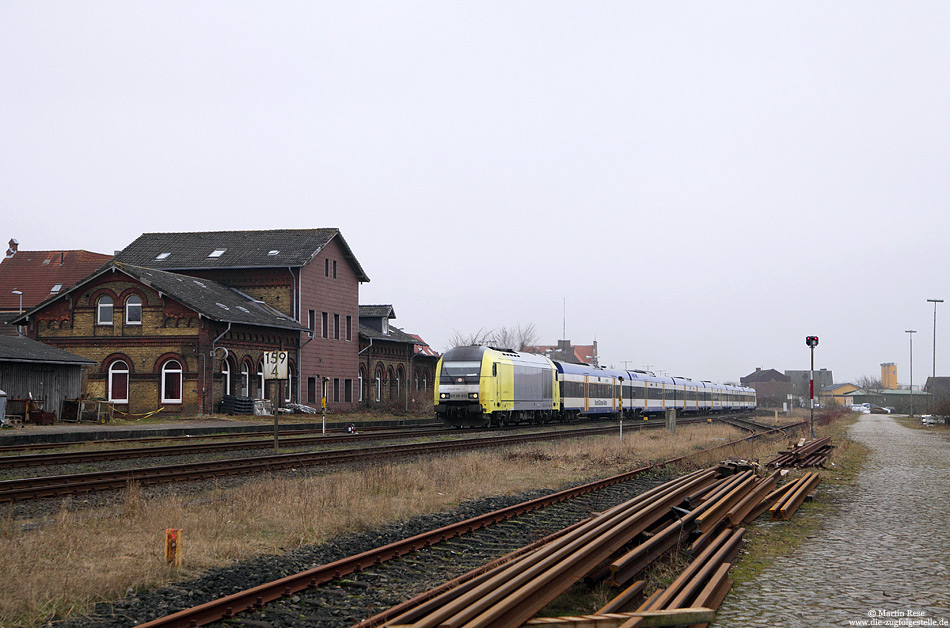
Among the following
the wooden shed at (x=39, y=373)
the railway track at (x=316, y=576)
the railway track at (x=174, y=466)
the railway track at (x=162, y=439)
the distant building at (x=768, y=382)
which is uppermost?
the wooden shed at (x=39, y=373)

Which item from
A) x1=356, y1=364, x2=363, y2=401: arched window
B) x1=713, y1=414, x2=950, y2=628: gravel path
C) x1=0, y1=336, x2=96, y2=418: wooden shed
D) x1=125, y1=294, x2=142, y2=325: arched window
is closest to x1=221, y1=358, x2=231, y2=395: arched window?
x1=125, y1=294, x2=142, y2=325: arched window

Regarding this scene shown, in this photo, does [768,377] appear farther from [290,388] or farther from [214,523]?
[214,523]

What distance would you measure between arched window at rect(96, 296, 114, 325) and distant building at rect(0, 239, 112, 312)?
19.5m

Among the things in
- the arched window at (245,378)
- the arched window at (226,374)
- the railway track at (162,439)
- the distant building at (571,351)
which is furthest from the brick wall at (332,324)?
the distant building at (571,351)

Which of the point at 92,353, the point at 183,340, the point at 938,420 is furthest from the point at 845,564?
the point at 938,420

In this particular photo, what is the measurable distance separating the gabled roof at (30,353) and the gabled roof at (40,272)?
2669 centimetres

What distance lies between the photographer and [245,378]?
3947cm

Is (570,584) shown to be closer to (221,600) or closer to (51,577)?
(221,600)

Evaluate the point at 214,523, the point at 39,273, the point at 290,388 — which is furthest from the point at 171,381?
the point at 214,523

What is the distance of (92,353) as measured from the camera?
38312 mm

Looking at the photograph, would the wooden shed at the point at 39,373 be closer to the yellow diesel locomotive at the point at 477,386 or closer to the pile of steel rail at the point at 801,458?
the yellow diesel locomotive at the point at 477,386

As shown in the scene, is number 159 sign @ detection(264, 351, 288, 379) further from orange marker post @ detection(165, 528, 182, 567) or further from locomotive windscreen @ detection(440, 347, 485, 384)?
locomotive windscreen @ detection(440, 347, 485, 384)

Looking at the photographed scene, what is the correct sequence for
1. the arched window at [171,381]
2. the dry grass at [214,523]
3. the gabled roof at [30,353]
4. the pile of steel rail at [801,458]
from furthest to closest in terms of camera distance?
1. the arched window at [171,381]
2. the gabled roof at [30,353]
3. the pile of steel rail at [801,458]
4. the dry grass at [214,523]

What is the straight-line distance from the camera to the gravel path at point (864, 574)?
6.66 metres
